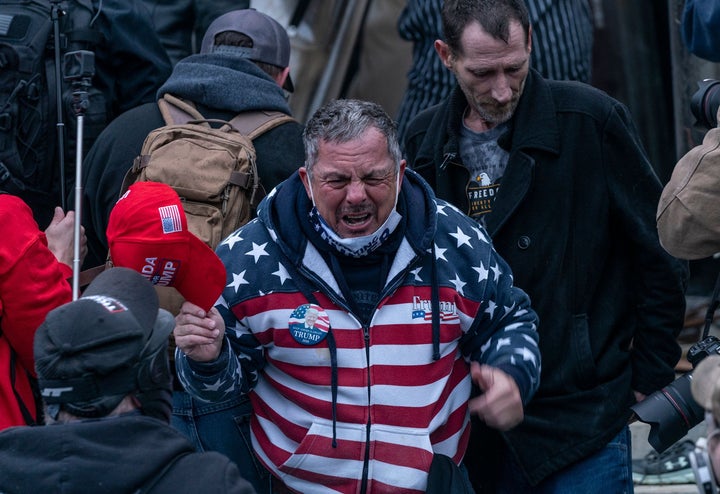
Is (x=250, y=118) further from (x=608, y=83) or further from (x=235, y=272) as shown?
(x=608, y=83)

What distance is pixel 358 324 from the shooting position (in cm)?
356

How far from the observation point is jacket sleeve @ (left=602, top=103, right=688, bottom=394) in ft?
13.4

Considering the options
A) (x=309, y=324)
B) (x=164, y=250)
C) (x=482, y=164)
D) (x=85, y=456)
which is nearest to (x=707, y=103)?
(x=482, y=164)

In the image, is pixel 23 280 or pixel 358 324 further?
pixel 23 280

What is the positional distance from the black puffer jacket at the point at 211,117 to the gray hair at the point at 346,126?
55cm

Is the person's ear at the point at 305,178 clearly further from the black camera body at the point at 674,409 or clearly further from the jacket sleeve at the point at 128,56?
the jacket sleeve at the point at 128,56

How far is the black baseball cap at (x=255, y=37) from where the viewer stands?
179 inches

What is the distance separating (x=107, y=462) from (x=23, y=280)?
119 centimetres

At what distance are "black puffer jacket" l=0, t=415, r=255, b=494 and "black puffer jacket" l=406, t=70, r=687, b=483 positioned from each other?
1.57m

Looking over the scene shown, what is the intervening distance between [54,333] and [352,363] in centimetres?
105

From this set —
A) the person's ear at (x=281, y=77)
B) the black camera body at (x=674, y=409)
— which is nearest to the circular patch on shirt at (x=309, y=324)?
the black camera body at (x=674, y=409)

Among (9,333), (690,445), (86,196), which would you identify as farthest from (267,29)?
(690,445)

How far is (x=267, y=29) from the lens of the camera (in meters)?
4.61

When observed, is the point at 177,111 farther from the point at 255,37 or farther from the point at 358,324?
the point at 358,324
